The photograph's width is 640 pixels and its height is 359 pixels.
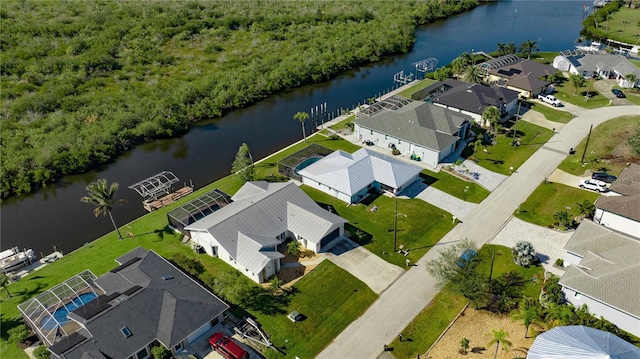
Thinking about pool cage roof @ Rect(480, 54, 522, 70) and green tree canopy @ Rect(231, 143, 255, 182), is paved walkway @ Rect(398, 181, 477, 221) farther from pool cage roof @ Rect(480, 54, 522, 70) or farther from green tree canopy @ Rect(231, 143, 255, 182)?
pool cage roof @ Rect(480, 54, 522, 70)

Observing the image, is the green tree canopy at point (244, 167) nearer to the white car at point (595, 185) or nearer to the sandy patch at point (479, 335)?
the sandy patch at point (479, 335)

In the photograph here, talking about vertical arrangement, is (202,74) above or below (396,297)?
above

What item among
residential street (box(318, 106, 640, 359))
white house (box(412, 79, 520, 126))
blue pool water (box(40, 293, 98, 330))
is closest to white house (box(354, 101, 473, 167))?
white house (box(412, 79, 520, 126))

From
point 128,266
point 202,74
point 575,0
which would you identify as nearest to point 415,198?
point 128,266

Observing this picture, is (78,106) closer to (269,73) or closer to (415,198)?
(269,73)

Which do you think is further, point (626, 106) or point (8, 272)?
point (626, 106)
